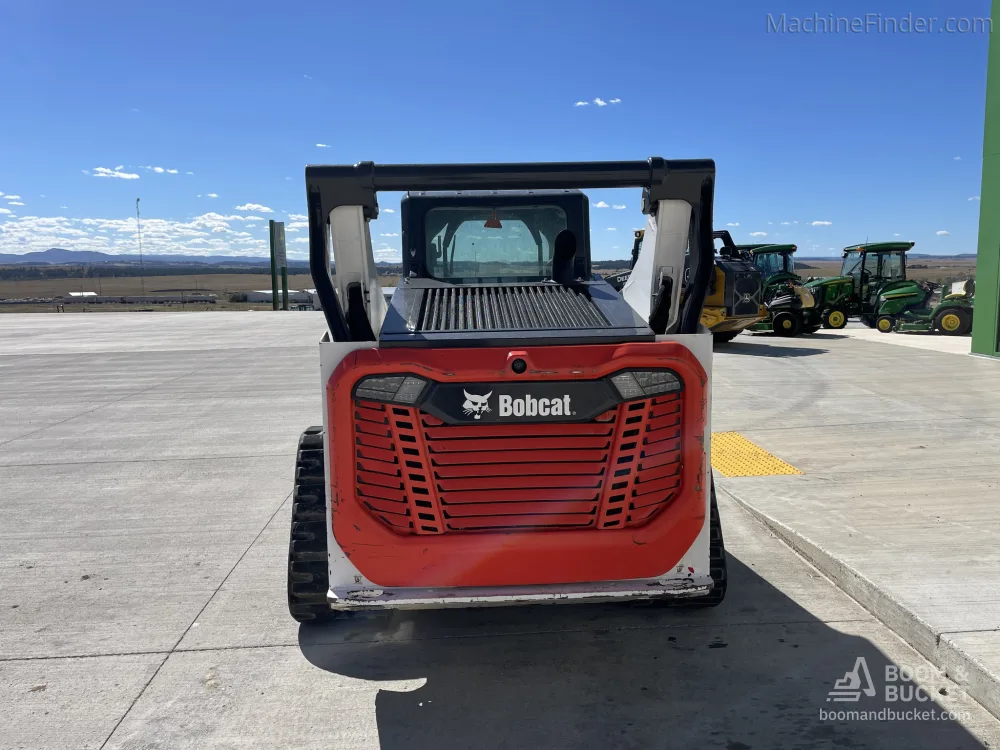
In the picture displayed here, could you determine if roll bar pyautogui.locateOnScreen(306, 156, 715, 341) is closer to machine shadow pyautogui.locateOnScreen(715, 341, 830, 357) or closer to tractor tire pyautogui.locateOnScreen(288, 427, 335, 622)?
tractor tire pyautogui.locateOnScreen(288, 427, 335, 622)

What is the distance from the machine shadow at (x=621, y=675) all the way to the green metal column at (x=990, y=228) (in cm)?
1173

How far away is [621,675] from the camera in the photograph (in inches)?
129

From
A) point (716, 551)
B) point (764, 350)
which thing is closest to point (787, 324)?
point (764, 350)

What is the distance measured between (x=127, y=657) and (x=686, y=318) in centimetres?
291

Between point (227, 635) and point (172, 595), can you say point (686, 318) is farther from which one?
point (172, 595)

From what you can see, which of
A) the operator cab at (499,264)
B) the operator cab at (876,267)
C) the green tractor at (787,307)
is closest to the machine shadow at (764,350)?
the green tractor at (787,307)

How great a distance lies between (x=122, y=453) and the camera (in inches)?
293

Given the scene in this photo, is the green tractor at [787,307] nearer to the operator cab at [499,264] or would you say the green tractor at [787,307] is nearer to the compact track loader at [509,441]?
the operator cab at [499,264]

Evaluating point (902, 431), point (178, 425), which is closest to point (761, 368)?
point (902, 431)

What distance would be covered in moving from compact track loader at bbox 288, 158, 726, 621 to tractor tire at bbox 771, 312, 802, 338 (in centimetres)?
1679

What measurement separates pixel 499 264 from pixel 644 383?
6.53 feet

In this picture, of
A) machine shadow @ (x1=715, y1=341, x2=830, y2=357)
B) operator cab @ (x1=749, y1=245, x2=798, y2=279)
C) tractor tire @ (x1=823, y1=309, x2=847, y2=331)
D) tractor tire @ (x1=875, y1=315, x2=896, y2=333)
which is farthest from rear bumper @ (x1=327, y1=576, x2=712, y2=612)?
operator cab @ (x1=749, y1=245, x2=798, y2=279)

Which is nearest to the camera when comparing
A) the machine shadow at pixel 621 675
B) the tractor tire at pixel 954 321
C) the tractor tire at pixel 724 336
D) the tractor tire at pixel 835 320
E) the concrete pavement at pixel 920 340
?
the machine shadow at pixel 621 675

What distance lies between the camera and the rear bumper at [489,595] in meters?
2.96
